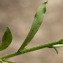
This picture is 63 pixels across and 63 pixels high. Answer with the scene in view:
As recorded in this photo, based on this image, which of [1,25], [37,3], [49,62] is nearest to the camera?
[49,62]

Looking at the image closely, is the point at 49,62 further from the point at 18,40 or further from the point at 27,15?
the point at 27,15

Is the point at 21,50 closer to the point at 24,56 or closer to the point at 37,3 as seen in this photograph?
the point at 24,56

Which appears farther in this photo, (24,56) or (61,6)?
(61,6)

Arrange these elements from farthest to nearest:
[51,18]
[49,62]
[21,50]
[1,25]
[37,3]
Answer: [37,3] < [51,18] < [1,25] < [49,62] < [21,50]

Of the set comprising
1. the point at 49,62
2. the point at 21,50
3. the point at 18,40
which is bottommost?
the point at 49,62

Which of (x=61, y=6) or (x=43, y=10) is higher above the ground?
(x=43, y=10)

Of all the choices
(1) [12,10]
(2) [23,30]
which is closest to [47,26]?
(2) [23,30]
